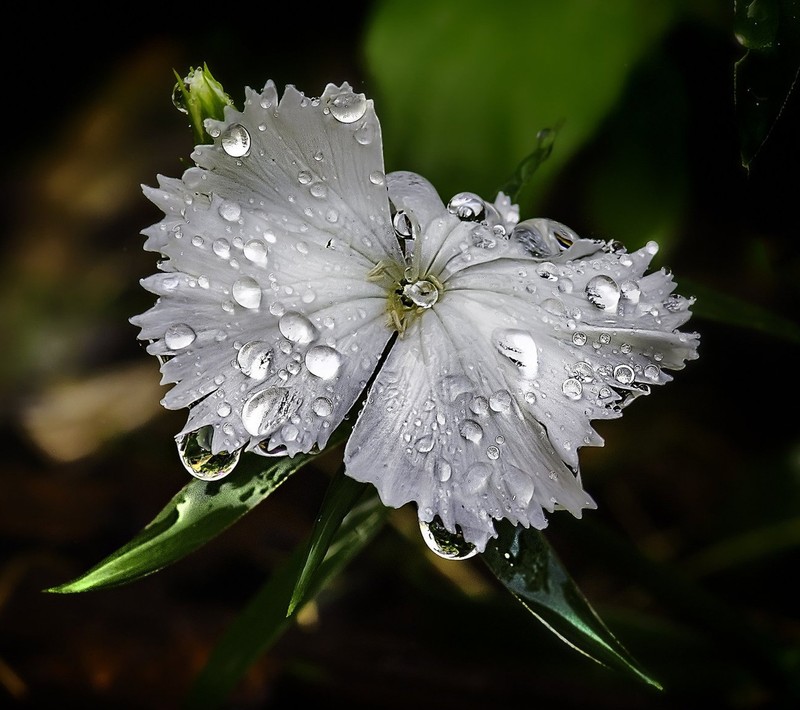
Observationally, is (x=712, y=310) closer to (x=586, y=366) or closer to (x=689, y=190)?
(x=586, y=366)

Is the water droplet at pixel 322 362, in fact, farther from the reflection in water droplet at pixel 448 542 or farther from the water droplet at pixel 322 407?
the reflection in water droplet at pixel 448 542

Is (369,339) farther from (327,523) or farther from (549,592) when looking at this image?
(549,592)

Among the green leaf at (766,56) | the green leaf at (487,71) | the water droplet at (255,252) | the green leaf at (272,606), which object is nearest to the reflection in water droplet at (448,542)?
the green leaf at (272,606)

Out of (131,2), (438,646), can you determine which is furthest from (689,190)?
(131,2)

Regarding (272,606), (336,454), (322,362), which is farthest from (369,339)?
(336,454)

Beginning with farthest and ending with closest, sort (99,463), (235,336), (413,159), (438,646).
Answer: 1. (99,463)
2. (438,646)
3. (413,159)
4. (235,336)
